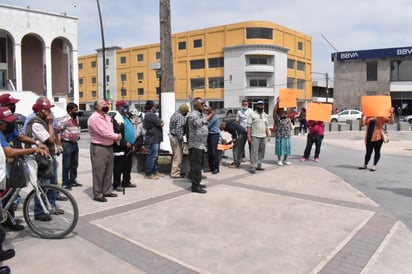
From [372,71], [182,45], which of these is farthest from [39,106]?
[182,45]

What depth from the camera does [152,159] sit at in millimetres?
8562

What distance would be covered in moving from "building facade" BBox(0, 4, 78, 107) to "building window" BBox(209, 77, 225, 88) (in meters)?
31.3

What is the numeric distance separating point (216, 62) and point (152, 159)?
55.7 meters

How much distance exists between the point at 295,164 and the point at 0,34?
29.1 metres

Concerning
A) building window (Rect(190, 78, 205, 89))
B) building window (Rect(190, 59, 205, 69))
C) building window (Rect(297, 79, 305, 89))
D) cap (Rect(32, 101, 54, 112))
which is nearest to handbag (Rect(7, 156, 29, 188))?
cap (Rect(32, 101, 54, 112))

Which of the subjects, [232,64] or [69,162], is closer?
[69,162]

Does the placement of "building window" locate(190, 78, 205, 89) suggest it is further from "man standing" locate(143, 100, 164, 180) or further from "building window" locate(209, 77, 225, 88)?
"man standing" locate(143, 100, 164, 180)

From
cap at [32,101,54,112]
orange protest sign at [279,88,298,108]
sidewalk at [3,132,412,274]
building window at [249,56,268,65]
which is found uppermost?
building window at [249,56,268,65]

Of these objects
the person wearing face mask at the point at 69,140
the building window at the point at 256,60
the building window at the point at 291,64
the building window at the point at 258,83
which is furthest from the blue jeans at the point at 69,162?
the building window at the point at 291,64

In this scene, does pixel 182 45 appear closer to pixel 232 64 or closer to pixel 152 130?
pixel 232 64

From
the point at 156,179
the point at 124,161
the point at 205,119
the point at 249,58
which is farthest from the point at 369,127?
the point at 249,58

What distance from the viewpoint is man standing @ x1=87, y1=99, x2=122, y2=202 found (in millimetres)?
6504

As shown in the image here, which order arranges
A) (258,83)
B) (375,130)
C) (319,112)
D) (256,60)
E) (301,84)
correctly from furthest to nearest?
(301,84)
(258,83)
(256,60)
(319,112)
(375,130)

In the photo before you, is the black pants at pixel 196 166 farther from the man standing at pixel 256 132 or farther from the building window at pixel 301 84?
the building window at pixel 301 84
